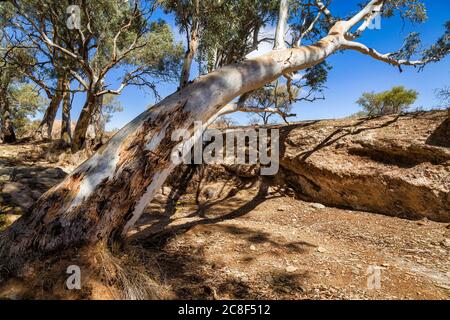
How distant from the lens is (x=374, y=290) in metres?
2.30

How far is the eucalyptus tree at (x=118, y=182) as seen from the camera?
190cm

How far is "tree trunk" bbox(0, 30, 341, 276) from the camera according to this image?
6.24 ft

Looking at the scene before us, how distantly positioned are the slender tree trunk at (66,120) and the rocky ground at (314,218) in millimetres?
4176

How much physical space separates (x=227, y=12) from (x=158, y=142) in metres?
6.15

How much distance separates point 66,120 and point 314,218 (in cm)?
1093

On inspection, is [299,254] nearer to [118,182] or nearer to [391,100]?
[118,182]

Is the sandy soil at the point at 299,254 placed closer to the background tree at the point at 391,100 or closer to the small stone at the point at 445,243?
the small stone at the point at 445,243

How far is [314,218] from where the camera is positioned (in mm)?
4609

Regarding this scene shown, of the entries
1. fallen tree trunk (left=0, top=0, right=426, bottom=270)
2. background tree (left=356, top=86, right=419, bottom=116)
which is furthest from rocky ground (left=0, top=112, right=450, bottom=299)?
background tree (left=356, top=86, right=419, bottom=116)

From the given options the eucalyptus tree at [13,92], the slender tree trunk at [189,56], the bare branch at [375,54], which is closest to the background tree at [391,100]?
the bare branch at [375,54]

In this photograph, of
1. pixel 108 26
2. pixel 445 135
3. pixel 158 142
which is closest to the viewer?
pixel 158 142

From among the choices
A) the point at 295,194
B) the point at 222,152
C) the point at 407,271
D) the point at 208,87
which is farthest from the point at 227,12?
the point at 407,271

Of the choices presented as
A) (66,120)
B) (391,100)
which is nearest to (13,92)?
(66,120)
